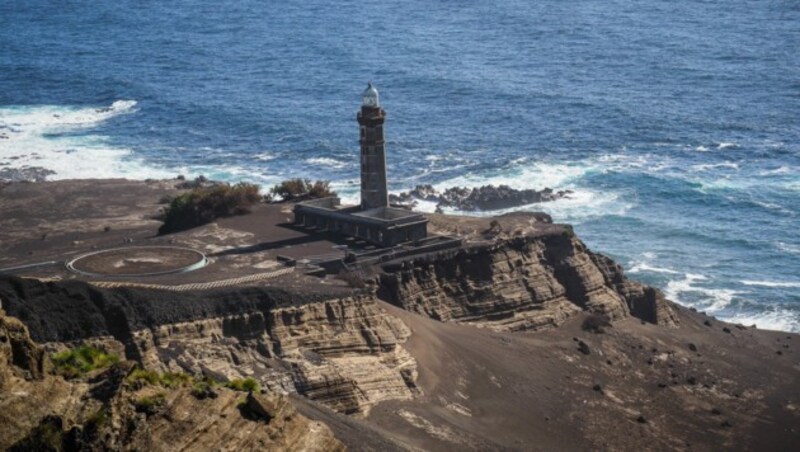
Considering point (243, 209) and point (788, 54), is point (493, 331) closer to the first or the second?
point (243, 209)

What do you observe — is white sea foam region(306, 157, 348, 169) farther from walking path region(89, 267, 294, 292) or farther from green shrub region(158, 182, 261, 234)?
walking path region(89, 267, 294, 292)

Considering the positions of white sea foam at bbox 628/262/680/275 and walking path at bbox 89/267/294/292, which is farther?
white sea foam at bbox 628/262/680/275

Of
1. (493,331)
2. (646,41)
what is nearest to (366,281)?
(493,331)

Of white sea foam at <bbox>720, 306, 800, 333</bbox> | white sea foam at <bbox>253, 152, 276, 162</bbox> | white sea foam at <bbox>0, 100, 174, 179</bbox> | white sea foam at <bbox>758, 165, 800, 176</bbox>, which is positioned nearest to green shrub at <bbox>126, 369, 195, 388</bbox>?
white sea foam at <bbox>720, 306, 800, 333</bbox>

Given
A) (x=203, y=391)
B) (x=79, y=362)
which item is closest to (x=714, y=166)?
(x=79, y=362)

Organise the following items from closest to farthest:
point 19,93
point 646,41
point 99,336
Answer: point 99,336 < point 19,93 < point 646,41

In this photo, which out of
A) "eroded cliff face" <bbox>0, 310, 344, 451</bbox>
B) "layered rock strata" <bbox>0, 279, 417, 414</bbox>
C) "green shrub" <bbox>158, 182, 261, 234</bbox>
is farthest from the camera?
"green shrub" <bbox>158, 182, 261, 234</bbox>
